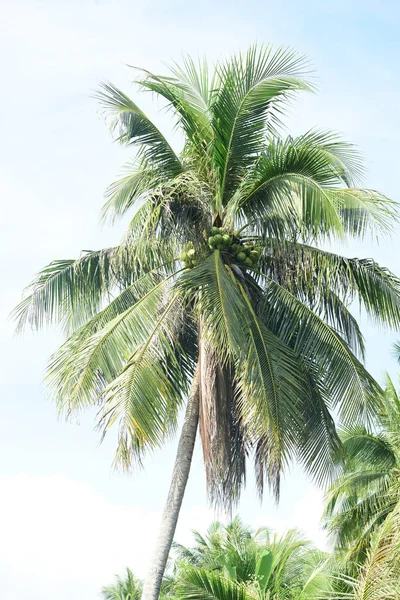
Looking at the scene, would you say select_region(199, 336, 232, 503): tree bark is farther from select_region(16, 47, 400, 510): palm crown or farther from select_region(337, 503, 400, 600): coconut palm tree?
select_region(337, 503, 400, 600): coconut palm tree

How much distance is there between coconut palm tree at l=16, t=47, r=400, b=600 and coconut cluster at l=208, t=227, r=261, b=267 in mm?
20

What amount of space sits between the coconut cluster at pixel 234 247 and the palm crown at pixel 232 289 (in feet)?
0.06

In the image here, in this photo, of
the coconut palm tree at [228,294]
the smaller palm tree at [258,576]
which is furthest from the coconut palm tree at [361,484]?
the coconut palm tree at [228,294]

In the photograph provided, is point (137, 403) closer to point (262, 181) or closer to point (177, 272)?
point (177, 272)

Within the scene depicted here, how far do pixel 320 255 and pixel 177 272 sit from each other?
1925 millimetres

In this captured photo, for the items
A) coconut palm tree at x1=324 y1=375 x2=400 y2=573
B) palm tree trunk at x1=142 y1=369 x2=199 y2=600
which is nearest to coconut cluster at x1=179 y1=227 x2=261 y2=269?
palm tree trunk at x1=142 y1=369 x2=199 y2=600

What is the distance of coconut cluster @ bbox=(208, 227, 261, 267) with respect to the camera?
474 inches

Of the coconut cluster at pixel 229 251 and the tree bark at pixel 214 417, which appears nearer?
the tree bark at pixel 214 417

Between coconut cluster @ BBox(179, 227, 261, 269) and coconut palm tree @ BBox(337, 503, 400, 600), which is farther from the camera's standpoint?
coconut cluster @ BBox(179, 227, 261, 269)

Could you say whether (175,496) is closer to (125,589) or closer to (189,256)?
(189,256)

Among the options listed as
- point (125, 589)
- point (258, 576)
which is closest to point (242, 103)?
point (258, 576)

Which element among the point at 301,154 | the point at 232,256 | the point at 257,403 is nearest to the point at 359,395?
the point at 257,403

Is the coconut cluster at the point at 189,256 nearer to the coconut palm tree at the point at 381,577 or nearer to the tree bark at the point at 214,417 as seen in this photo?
the tree bark at the point at 214,417

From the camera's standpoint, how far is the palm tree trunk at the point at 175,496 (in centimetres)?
1121
